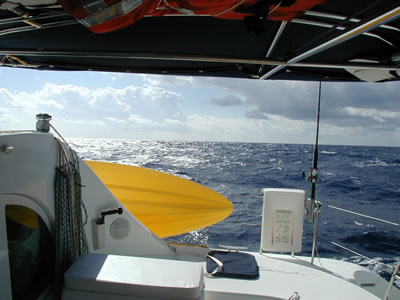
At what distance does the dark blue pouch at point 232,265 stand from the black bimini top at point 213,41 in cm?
157

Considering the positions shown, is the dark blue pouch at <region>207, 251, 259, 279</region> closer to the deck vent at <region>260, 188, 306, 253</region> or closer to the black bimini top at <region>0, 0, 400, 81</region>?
the deck vent at <region>260, 188, 306, 253</region>

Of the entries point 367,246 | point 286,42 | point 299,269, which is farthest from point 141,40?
point 367,246

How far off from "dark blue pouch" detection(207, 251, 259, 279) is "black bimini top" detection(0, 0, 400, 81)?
157 centimetres

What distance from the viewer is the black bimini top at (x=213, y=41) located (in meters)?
1.71

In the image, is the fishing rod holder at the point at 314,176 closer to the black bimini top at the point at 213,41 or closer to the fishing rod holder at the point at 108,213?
the black bimini top at the point at 213,41

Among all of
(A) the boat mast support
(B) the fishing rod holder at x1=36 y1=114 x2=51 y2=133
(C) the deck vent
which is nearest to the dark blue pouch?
(C) the deck vent

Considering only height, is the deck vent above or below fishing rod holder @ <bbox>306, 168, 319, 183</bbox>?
below

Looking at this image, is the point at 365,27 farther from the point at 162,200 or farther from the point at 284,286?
the point at 162,200

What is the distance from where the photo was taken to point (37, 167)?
4.14ft

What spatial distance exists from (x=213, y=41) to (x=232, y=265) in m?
1.77

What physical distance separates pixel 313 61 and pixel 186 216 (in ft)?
8.58

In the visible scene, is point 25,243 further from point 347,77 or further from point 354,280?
point 347,77

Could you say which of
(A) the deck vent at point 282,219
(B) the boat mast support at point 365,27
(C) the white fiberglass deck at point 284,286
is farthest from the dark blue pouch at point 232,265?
(B) the boat mast support at point 365,27

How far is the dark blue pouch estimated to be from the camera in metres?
2.01
